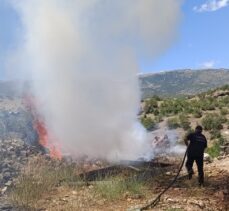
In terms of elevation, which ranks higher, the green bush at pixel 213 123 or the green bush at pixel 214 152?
the green bush at pixel 213 123

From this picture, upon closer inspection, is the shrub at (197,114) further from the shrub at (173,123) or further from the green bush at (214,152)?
the green bush at (214,152)

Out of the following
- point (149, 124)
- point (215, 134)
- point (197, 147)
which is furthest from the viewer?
point (149, 124)

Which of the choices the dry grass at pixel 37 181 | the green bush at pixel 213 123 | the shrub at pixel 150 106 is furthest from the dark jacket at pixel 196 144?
the shrub at pixel 150 106

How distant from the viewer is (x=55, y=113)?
2194 centimetres

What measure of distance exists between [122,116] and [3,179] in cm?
711

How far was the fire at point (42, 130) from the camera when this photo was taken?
2242 cm

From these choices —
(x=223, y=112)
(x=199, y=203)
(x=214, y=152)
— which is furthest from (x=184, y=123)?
(x=199, y=203)

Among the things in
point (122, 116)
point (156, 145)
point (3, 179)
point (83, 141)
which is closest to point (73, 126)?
point (83, 141)

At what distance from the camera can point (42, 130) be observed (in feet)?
74.8

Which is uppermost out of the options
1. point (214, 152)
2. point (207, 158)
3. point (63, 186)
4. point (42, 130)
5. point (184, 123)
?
point (184, 123)

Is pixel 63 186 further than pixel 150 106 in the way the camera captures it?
No

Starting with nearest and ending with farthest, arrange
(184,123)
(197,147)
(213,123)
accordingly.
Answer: (197,147), (213,123), (184,123)

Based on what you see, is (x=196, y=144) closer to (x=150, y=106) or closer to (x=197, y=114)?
(x=197, y=114)

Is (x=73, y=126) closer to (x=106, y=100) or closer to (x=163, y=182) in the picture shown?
(x=106, y=100)
